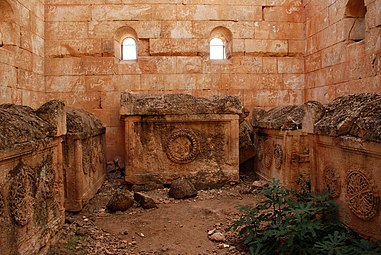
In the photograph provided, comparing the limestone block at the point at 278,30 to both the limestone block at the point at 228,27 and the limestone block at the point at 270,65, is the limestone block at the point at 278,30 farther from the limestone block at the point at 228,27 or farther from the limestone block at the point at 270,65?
the limestone block at the point at 270,65

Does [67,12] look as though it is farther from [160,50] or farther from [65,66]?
[160,50]

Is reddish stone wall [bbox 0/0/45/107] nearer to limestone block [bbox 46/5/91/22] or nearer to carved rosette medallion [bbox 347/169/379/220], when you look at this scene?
limestone block [bbox 46/5/91/22]

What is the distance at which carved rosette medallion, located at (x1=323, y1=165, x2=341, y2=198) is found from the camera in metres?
2.79

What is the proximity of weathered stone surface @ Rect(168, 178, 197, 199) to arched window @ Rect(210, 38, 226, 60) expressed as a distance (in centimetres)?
340

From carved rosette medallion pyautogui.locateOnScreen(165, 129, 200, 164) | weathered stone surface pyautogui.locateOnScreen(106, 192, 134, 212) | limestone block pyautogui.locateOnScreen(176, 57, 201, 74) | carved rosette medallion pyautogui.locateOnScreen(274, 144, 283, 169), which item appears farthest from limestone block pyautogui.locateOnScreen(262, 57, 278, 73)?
weathered stone surface pyautogui.locateOnScreen(106, 192, 134, 212)

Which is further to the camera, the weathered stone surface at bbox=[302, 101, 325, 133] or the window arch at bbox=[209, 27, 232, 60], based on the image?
the window arch at bbox=[209, 27, 232, 60]

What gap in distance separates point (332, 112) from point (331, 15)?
3.64 m

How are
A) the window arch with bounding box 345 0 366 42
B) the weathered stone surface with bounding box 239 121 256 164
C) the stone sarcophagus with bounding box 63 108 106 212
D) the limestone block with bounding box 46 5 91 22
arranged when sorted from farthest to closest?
1. the limestone block with bounding box 46 5 91 22
2. the weathered stone surface with bounding box 239 121 256 164
3. the window arch with bounding box 345 0 366 42
4. the stone sarcophagus with bounding box 63 108 106 212

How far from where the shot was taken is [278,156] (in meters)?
4.86

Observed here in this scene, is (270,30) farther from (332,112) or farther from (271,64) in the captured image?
(332,112)

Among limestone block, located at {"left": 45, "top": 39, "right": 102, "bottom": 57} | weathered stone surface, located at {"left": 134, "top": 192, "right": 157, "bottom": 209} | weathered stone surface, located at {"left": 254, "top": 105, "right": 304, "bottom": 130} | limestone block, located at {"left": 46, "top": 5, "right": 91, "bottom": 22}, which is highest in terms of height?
limestone block, located at {"left": 46, "top": 5, "right": 91, "bottom": 22}

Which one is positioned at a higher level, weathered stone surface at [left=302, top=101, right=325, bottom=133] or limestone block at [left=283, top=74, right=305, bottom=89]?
limestone block at [left=283, top=74, right=305, bottom=89]

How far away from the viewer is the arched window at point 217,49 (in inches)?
282

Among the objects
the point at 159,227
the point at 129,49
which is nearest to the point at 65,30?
the point at 129,49
